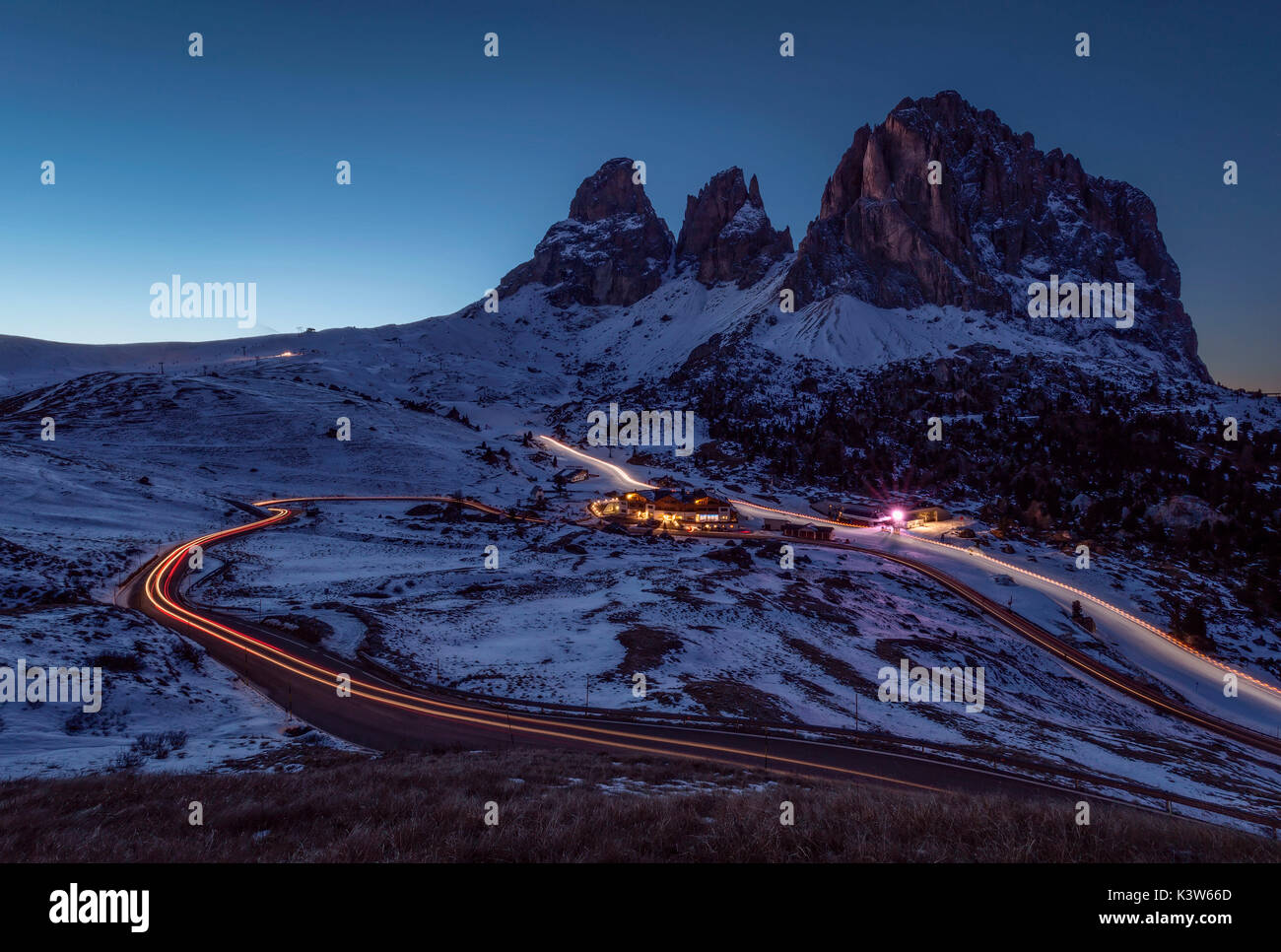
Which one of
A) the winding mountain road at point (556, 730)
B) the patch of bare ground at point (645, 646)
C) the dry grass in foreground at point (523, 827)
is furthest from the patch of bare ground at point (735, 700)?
the dry grass in foreground at point (523, 827)

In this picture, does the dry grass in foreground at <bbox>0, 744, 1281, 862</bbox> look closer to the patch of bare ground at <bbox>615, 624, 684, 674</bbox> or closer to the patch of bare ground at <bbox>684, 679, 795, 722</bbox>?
the patch of bare ground at <bbox>684, 679, 795, 722</bbox>

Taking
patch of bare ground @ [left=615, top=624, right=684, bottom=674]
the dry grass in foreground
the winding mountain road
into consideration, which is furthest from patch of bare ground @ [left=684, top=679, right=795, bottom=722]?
the dry grass in foreground

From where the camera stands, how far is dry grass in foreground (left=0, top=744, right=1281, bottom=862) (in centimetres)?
672

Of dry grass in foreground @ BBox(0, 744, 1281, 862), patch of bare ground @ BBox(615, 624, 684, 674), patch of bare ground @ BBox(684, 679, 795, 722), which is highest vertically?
dry grass in foreground @ BBox(0, 744, 1281, 862)

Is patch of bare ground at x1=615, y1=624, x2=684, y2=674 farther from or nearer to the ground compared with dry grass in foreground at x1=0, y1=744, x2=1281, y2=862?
nearer to the ground

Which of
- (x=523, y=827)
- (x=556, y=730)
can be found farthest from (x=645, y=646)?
(x=523, y=827)

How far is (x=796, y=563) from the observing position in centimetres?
6281

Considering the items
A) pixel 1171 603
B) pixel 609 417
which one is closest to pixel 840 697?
pixel 1171 603

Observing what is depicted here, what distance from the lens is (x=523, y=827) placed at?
7891mm

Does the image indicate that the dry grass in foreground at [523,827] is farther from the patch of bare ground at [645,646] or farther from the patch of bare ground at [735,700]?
the patch of bare ground at [645,646]

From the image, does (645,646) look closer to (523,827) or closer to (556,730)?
(556,730)
